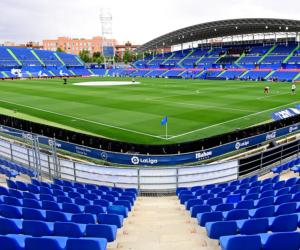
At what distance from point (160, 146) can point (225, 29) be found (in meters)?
86.5

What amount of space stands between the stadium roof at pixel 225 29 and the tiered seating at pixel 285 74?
12112 millimetres

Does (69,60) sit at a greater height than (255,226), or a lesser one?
greater

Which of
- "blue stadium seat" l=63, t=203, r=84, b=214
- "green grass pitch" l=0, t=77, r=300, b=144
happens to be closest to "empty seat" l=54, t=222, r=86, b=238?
"blue stadium seat" l=63, t=203, r=84, b=214

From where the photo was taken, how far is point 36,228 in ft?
19.3

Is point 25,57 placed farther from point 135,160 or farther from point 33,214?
point 33,214

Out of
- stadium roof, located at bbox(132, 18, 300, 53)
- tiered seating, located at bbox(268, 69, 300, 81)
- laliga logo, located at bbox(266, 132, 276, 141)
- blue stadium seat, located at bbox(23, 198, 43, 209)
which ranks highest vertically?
stadium roof, located at bbox(132, 18, 300, 53)

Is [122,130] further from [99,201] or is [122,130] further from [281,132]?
[99,201]

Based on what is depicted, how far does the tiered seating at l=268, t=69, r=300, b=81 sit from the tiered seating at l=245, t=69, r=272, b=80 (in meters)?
2.45

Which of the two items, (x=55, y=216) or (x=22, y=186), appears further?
(x=22, y=186)

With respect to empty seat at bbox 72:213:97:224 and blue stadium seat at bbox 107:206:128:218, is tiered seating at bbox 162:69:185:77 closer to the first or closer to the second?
blue stadium seat at bbox 107:206:128:218

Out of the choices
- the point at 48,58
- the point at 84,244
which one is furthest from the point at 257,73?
the point at 84,244

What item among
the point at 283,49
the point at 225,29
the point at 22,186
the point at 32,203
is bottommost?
the point at 22,186

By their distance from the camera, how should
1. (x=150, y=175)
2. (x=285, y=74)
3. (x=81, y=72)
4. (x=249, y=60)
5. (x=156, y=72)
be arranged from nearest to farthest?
(x=150, y=175), (x=285, y=74), (x=249, y=60), (x=156, y=72), (x=81, y=72)

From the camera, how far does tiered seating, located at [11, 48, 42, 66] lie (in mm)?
110000
